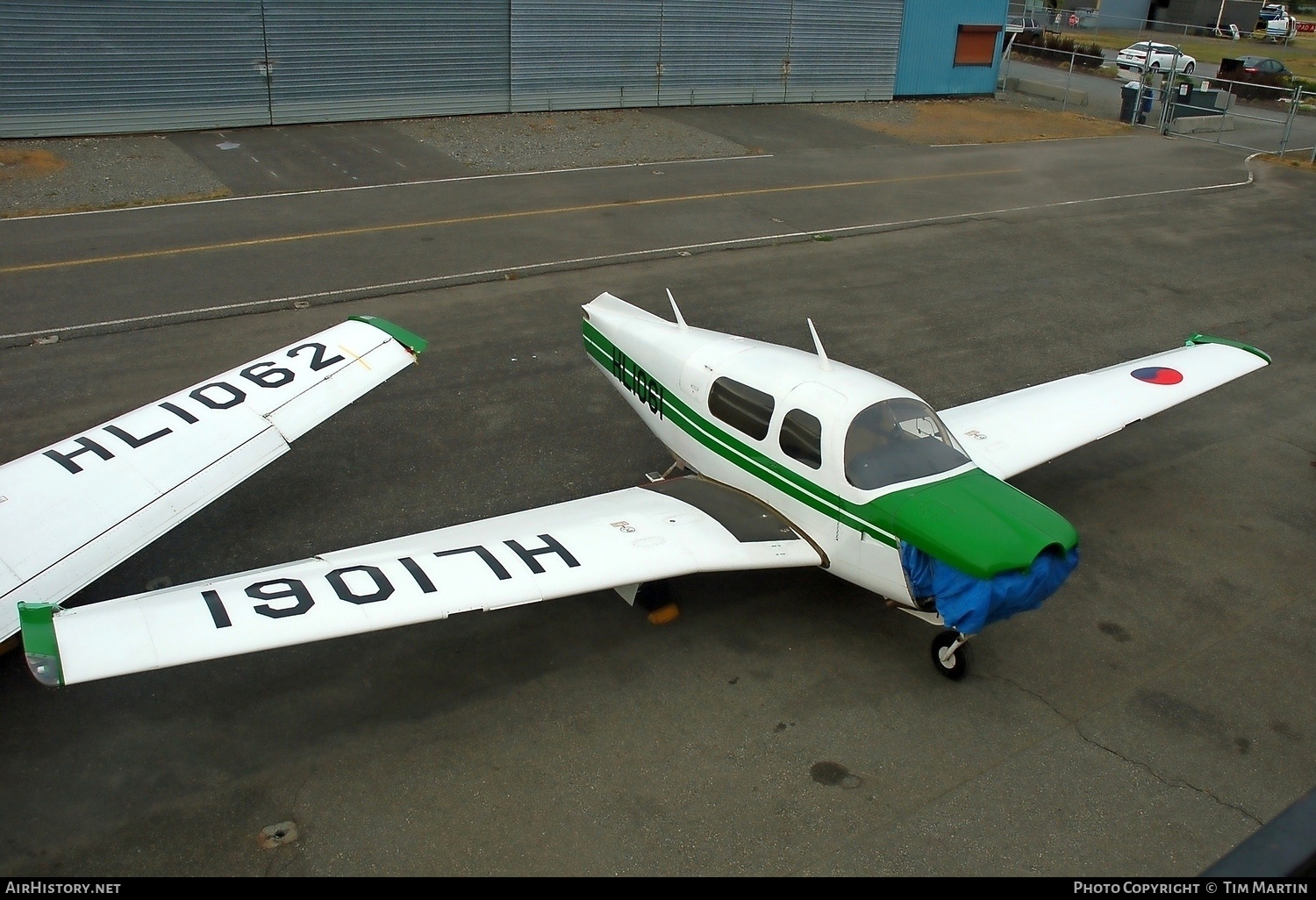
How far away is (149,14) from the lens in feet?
84.7

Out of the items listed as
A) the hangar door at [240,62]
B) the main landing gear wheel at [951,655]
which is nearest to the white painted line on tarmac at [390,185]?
the hangar door at [240,62]

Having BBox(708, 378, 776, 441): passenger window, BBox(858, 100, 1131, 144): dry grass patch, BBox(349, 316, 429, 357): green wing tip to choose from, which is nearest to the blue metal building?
BBox(858, 100, 1131, 144): dry grass patch

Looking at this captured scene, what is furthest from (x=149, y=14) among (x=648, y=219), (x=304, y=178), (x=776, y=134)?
(x=776, y=134)

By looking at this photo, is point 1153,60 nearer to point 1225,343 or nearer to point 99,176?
point 1225,343

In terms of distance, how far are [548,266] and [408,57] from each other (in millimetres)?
14571

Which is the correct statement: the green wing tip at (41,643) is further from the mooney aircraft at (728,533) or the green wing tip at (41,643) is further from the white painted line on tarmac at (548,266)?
the white painted line on tarmac at (548,266)

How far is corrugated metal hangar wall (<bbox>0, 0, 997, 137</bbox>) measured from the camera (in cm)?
2514

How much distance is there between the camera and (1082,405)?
1140cm

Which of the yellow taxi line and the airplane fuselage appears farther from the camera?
the yellow taxi line

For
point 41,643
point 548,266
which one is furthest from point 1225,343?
point 41,643

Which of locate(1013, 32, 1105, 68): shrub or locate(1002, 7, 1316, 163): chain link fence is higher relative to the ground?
locate(1013, 32, 1105, 68): shrub

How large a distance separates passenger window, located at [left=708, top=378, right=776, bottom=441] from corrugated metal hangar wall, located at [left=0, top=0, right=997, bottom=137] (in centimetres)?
2317

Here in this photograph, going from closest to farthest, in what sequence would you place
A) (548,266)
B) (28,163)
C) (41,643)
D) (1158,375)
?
(41,643), (1158,375), (548,266), (28,163)

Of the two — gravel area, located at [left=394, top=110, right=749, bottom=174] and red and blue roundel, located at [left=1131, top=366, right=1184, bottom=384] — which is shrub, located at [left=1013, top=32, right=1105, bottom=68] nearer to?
gravel area, located at [left=394, top=110, right=749, bottom=174]
